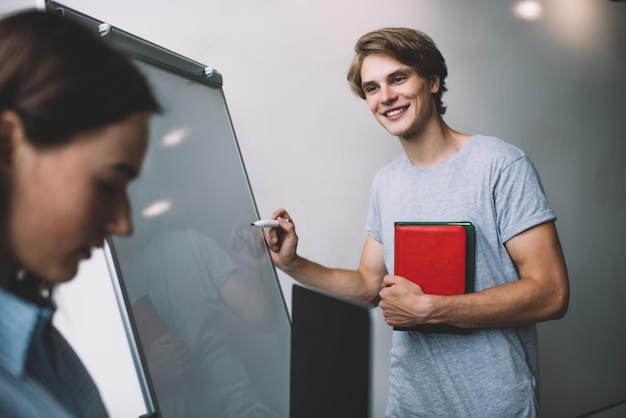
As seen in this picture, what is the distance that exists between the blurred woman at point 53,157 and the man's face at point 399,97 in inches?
31.7

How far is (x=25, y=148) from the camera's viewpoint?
0.42 meters

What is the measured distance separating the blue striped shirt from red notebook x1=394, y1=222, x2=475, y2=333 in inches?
29.3

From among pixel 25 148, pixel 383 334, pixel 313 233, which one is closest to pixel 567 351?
pixel 383 334

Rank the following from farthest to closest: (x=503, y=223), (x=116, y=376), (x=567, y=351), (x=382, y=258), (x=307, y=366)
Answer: (x=567, y=351), (x=382, y=258), (x=503, y=223), (x=116, y=376), (x=307, y=366)

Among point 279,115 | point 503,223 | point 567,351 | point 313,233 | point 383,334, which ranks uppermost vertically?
point 279,115

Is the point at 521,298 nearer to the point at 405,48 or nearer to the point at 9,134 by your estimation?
the point at 405,48

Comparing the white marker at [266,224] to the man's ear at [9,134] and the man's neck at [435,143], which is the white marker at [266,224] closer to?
the man's neck at [435,143]

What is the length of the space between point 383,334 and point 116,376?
109 centimetres

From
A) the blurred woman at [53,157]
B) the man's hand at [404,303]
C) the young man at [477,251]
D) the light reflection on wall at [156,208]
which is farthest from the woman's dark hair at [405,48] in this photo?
the blurred woman at [53,157]

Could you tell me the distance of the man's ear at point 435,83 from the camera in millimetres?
1304

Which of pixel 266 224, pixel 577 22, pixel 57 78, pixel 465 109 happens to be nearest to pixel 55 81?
pixel 57 78

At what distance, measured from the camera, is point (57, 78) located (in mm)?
431

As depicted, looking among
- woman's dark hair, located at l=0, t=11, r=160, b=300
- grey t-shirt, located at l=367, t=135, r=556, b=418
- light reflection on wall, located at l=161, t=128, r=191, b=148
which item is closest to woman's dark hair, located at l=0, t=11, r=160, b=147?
woman's dark hair, located at l=0, t=11, r=160, b=300

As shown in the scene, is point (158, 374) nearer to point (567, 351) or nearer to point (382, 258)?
point (382, 258)
